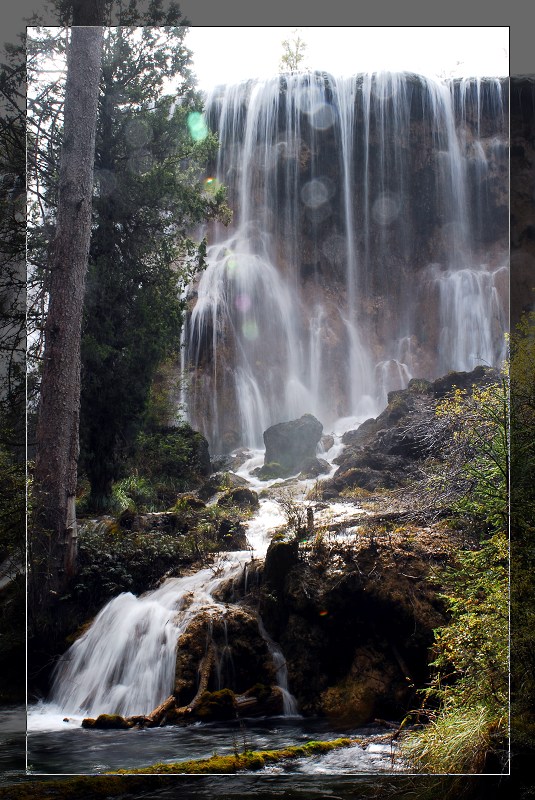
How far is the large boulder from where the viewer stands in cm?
411

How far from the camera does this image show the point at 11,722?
433 centimetres

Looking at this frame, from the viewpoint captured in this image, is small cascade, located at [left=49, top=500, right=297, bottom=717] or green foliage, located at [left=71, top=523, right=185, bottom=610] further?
green foliage, located at [left=71, top=523, right=185, bottom=610]

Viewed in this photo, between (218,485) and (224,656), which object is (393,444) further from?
(224,656)

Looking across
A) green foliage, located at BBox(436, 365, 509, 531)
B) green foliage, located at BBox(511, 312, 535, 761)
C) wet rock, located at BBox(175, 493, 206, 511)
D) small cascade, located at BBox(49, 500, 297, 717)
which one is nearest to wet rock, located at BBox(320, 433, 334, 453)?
small cascade, located at BBox(49, 500, 297, 717)

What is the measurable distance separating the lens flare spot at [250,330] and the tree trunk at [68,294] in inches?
37.7

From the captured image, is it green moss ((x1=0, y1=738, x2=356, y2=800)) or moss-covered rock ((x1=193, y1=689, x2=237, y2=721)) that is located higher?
moss-covered rock ((x1=193, y1=689, x2=237, y2=721))

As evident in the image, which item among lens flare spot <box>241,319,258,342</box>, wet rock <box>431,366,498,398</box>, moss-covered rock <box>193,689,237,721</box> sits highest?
lens flare spot <box>241,319,258,342</box>

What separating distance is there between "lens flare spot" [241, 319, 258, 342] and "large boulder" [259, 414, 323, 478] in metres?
0.52

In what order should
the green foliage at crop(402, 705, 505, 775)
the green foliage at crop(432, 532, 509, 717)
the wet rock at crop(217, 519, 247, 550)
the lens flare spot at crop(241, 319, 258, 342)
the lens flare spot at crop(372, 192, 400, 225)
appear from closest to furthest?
1. the green foliage at crop(402, 705, 505, 775)
2. the green foliage at crop(432, 532, 509, 717)
3. the wet rock at crop(217, 519, 247, 550)
4. the lens flare spot at crop(372, 192, 400, 225)
5. the lens flare spot at crop(241, 319, 258, 342)

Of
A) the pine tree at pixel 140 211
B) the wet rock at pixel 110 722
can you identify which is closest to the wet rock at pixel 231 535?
the pine tree at pixel 140 211

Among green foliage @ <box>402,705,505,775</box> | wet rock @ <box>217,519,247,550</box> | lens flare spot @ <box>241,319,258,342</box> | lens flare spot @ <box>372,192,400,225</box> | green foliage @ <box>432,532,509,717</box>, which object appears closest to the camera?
green foliage @ <box>402,705,505,775</box>

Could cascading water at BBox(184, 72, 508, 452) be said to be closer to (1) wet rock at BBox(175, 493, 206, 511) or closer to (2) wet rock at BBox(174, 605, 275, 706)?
(1) wet rock at BBox(175, 493, 206, 511)

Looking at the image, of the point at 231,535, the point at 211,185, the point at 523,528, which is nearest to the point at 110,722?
the point at 231,535

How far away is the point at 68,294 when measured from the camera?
175 inches
